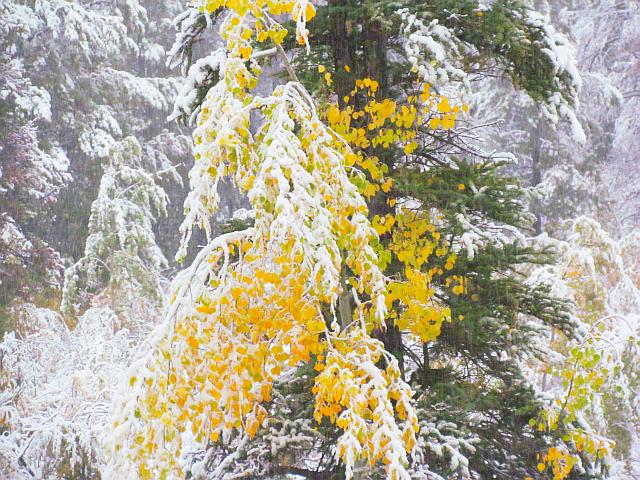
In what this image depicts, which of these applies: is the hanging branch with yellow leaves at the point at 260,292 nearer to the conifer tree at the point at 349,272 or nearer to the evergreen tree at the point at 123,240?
the conifer tree at the point at 349,272

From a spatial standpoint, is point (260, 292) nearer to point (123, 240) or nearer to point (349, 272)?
point (349, 272)

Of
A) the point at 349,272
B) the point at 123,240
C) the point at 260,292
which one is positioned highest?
the point at 123,240

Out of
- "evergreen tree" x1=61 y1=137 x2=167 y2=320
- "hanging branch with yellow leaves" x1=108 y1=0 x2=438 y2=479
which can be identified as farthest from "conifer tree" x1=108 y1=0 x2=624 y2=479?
"evergreen tree" x1=61 y1=137 x2=167 y2=320

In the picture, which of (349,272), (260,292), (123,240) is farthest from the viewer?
(123,240)

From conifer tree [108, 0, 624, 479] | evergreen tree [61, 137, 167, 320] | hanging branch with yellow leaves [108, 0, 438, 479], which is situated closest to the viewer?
hanging branch with yellow leaves [108, 0, 438, 479]

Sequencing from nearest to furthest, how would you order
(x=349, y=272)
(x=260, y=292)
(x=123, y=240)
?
(x=260, y=292)
(x=349, y=272)
(x=123, y=240)

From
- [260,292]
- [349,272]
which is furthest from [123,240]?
[260,292]

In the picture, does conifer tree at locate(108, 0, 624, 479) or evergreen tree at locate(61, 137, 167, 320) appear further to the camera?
evergreen tree at locate(61, 137, 167, 320)

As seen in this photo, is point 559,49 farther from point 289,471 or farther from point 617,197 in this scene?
point 617,197

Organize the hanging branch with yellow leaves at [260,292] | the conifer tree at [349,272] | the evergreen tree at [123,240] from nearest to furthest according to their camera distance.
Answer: the hanging branch with yellow leaves at [260,292], the conifer tree at [349,272], the evergreen tree at [123,240]

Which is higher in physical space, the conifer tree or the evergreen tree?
the evergreen tree

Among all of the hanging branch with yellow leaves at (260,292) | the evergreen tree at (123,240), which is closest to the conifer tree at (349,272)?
the hanging branch with yellow leaves at (260,292)

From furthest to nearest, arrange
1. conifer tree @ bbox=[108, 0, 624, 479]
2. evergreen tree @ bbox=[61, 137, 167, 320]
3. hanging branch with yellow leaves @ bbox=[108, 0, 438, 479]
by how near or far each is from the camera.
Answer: evergreen tree @ bbox=[61, 137, 167, 320], conifer tree @ bbox=[108, 0, 624, 479], hanging branch with yellow leaves @ bbox=[108, 0, 438, 479]

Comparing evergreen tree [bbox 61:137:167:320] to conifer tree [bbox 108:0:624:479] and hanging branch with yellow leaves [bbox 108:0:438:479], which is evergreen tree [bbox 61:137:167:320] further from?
hanging branch with yellow leaves [bbox 108:0:438:479]
